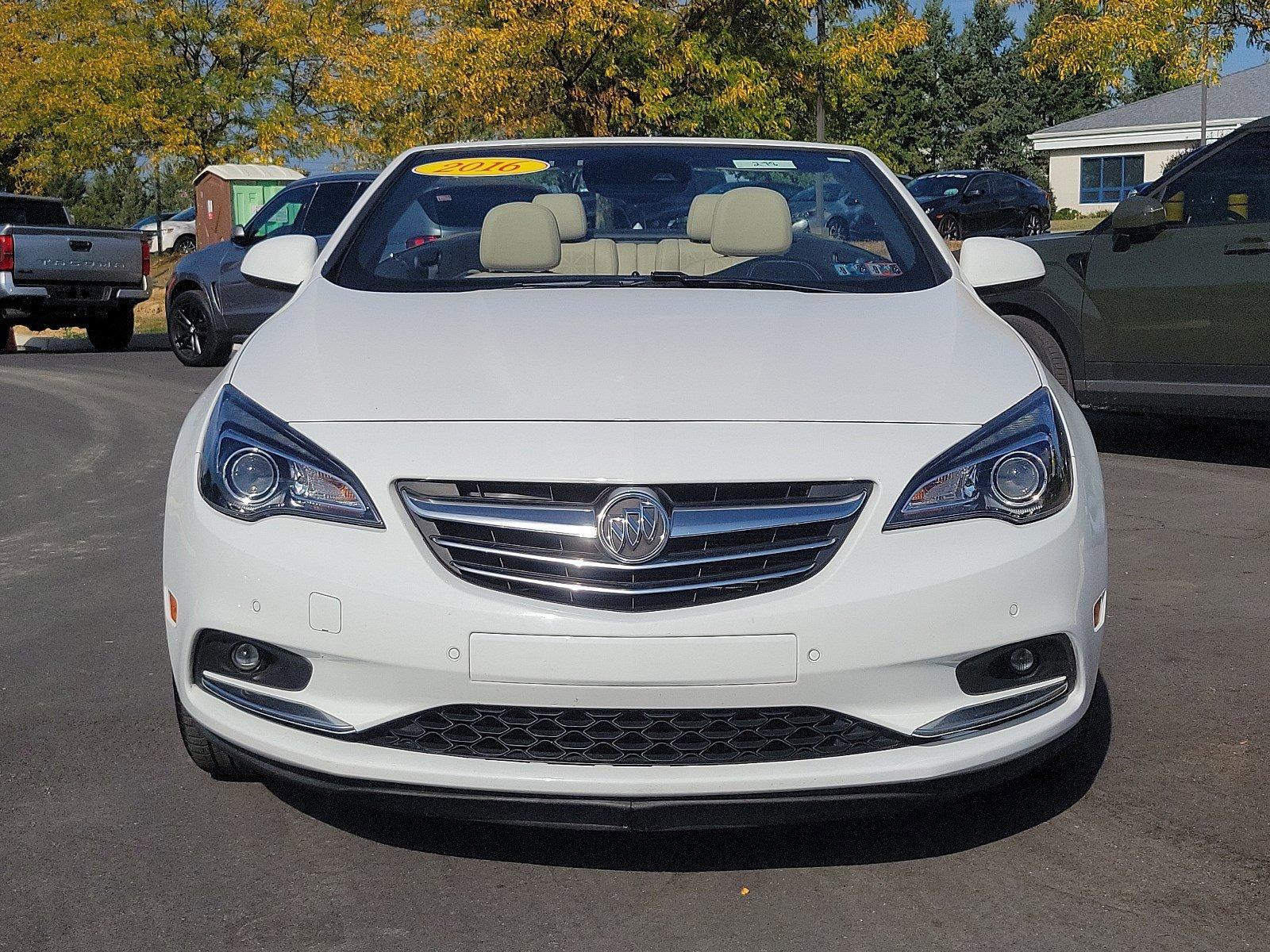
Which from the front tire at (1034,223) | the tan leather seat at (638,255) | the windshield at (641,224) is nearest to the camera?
the windshield at (641,224)

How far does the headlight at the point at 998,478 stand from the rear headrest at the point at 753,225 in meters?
1.36

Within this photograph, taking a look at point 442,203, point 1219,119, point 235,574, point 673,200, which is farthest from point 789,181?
point 1219,119

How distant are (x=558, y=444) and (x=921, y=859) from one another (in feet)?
3.62

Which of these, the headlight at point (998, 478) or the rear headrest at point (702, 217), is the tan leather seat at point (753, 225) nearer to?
the rear headrest at point (702, 217)

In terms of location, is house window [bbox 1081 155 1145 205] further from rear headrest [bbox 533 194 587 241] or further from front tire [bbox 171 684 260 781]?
front tire [bbox 171 684 260 781]

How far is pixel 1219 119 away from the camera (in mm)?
49125

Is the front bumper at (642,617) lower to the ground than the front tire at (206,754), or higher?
higher

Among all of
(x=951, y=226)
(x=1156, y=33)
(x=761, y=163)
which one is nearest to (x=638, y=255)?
(x=761, y=163)

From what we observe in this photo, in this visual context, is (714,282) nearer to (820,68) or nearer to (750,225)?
(750,225)

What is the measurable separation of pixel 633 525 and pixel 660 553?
0.22ft

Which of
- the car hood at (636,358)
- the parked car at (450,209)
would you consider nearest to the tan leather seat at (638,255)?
the parked car at (450,209)

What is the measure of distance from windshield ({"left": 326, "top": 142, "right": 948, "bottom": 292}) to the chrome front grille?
126 centimetres

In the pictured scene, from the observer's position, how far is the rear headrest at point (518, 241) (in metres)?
4.18

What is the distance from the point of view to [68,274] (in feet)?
53.3
